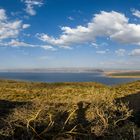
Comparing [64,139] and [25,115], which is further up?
[25,115]

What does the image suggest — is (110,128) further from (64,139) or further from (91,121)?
(64,139)

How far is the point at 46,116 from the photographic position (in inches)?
758

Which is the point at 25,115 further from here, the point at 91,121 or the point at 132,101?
the point at 132,101

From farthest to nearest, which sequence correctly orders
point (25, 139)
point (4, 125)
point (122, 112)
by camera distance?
point (122, 112) < point (4, 125) < point (25, 139)

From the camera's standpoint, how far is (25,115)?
18453 mm

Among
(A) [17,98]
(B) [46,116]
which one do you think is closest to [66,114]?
(B) [46,116]

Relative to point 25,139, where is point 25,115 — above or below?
above

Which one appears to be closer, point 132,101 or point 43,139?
point 43,139

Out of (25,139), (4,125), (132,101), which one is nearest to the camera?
(25,139)

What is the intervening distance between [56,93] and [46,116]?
22520mm

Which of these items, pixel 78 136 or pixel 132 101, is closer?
pixel 78 136

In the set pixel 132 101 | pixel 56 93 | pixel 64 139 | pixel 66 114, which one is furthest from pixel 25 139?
pixel 56 93

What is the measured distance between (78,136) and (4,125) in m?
4.34

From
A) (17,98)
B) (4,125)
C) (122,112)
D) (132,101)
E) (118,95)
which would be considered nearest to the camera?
(4,125)
